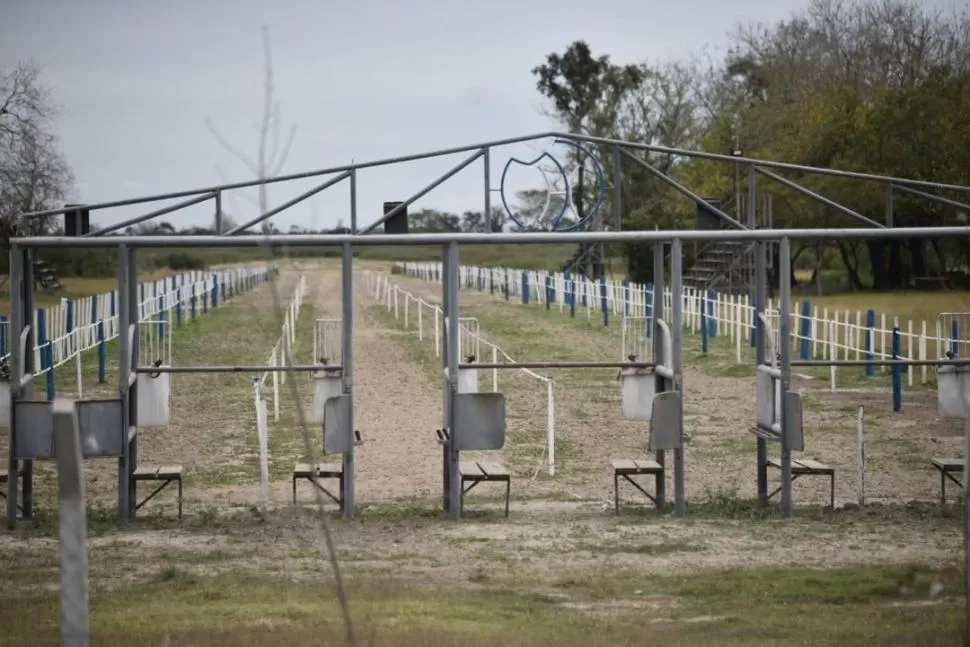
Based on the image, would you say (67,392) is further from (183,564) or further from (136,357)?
(183,564)

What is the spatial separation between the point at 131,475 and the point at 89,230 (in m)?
2.02

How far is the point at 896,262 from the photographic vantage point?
134ft

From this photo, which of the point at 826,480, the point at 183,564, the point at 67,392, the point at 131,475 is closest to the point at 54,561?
the point at 183,564

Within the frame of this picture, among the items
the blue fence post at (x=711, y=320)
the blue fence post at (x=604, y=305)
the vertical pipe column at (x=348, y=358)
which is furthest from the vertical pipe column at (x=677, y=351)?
the blue fence post at (x=604, y=305)

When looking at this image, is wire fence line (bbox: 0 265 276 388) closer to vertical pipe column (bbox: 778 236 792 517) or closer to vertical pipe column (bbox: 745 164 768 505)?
vertical pipe column (bbox: 778 236 792 517)

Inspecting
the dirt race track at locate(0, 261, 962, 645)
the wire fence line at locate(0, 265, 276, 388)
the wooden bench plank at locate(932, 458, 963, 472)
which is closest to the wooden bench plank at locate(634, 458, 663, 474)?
the dirt race track at locate(0, 261, 962, 645)

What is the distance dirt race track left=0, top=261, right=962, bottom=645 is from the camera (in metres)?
8.06

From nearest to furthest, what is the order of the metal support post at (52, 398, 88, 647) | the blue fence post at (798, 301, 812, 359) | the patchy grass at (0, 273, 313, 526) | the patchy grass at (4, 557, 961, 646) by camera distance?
1. the metal support post at (52, 398, 88, 647)
2. the patchy grass at (4, 557, 961, 646)
3. the patchy grass at (0, 273, 313, 526)
4. the blue fence post at (798, 301, 812, 359)

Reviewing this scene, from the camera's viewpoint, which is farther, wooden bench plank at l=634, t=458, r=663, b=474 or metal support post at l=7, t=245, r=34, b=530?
wooden bench plank at l=634, t=458, r=663, b=474

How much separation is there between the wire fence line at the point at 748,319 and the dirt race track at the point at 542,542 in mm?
1930

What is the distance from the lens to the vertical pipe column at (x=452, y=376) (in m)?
12.0

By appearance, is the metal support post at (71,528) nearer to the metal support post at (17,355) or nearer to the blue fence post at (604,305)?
the metal support post at (17,355)

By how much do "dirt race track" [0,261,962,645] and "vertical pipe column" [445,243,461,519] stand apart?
0.81ft

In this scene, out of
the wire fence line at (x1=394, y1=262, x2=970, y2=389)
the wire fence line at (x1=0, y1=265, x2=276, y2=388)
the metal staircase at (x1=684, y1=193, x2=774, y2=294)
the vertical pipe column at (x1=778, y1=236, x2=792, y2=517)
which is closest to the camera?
the vertical pipe column at (x1=778, y1=236, x2=792, y2=517)
